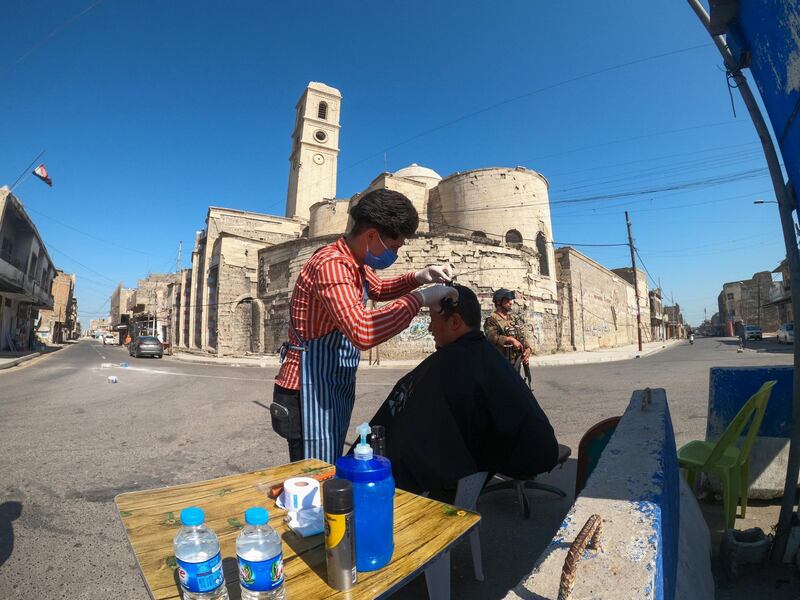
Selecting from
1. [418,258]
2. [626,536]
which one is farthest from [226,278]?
[626,536]

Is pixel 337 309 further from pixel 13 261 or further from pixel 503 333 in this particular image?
pixel 13 261

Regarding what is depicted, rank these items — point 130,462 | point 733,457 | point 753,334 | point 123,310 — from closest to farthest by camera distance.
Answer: point 733,457 → point 130,462 → point 753,334 → point 123,310

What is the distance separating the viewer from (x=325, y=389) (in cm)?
177

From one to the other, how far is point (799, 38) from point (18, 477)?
18.6ft

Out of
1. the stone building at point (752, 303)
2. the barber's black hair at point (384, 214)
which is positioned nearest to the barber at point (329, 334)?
the barber's black hair at point (384, 214)

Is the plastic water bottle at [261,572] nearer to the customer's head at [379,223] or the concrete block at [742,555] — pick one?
the customer's head at [379,223]

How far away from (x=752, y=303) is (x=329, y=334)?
67.7 m

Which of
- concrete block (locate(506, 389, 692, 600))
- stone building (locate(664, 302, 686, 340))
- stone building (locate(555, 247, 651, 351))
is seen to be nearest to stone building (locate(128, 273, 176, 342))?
stone building (locate(555, 247, 651, 351))

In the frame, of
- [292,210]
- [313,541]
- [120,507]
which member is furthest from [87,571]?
[292,210]

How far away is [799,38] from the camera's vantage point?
1613 mm

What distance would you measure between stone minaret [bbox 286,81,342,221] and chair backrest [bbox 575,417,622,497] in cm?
3859

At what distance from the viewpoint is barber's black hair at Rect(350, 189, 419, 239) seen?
5.75 ft

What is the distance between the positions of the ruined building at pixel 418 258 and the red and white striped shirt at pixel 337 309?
48.7ft

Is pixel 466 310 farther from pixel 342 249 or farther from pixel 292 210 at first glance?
pixel 292 210
